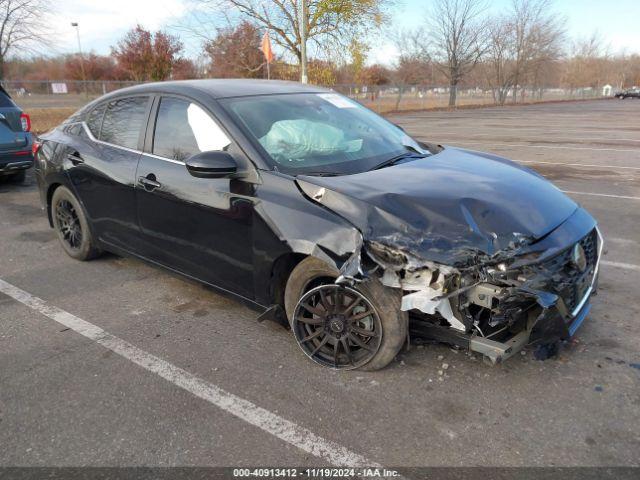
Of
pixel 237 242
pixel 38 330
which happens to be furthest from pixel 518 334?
pixel 38 330

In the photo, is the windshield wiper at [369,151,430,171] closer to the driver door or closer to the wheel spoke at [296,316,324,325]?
the driver door

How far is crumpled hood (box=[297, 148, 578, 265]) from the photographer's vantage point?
2580mm

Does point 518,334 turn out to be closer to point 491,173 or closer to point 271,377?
point 491,173

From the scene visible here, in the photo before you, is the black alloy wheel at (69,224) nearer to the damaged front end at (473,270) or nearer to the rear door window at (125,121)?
the rear door window at (125,121)

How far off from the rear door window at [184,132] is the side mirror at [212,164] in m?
0.21

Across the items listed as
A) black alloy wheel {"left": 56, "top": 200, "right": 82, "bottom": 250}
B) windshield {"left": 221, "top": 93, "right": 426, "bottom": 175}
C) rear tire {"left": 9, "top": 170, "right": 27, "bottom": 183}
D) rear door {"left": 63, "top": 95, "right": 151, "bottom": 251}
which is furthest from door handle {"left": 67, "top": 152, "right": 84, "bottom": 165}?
rear tire {"left": 9, "top": 170, "right": 27, "bottom": 183}

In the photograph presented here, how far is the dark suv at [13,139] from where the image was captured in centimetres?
757

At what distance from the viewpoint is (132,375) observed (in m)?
2.99

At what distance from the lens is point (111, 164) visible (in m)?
4.08

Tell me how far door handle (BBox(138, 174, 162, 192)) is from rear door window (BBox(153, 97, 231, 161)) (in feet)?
0.69

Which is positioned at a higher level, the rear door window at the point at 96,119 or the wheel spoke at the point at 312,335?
the rear door window at the point at 96,119

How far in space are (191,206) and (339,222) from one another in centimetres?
122

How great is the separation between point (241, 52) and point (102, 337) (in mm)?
28512

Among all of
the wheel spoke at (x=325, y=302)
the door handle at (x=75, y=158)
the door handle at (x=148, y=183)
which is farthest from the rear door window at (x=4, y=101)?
the wheel spoke at (x=325, y=302)
